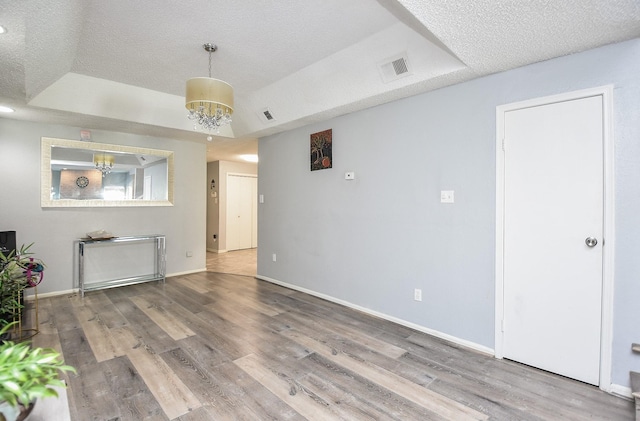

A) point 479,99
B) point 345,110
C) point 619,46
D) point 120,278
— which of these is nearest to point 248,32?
point 345,110

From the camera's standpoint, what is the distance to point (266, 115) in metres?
4.18

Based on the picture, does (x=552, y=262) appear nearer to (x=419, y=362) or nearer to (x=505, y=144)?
(x=505, y=144)

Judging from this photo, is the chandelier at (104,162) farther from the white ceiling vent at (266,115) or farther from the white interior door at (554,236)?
the white interior door at (554,236)

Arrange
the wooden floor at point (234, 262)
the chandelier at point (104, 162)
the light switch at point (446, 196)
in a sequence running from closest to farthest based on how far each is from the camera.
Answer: the light switch at point (446, 196) → the chandelier at point (104, 162) → the wooden floor at point (234, 262)

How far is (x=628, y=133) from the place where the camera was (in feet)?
6.50

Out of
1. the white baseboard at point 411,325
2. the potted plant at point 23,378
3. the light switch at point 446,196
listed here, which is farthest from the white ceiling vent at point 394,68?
the potted plant at point 23,378

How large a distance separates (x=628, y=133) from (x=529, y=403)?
1838 millimetres

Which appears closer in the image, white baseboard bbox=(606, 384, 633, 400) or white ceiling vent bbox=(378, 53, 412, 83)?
white baseboard bbox=(606, 384, 633, 400)

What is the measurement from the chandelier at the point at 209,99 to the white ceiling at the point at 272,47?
1.36 ft

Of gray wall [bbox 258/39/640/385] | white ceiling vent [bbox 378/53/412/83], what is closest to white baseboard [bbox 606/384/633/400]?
gray wall [bbox 258/39/640/385]

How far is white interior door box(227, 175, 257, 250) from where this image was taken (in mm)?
7793

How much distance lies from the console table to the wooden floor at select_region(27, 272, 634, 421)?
2.57 ft

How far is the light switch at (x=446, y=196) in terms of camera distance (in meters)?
2.77

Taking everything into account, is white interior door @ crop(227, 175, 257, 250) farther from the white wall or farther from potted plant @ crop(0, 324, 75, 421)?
potted plant @ crop(0, 324, 75, 421)
